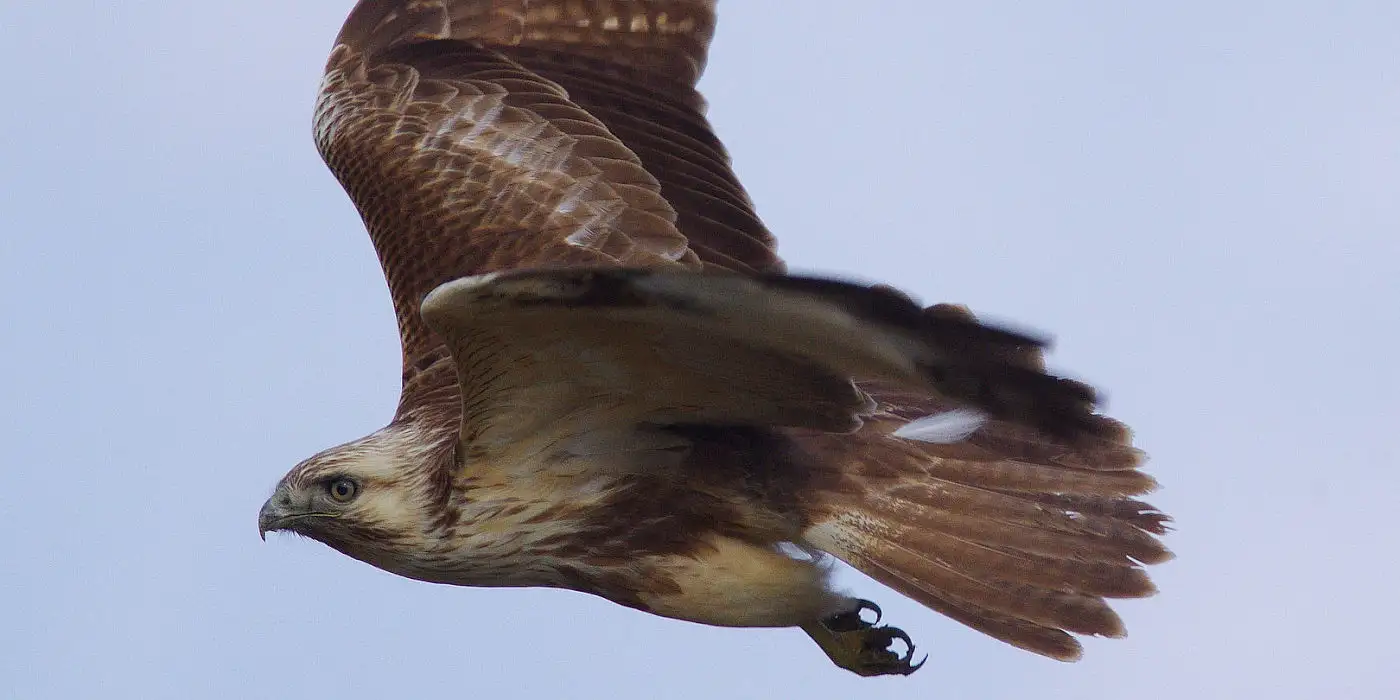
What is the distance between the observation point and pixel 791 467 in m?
6.85

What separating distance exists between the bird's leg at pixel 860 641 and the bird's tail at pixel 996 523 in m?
0.52

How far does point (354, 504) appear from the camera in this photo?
22.8 ft

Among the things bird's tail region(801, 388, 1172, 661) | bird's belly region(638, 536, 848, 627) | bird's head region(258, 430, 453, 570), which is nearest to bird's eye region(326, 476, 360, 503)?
bird's head region(258, 430, 453, 570)

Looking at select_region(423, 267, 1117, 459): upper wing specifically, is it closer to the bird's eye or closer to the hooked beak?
the bird's eye

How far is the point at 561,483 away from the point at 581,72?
2.85m

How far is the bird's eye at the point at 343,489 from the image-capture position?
6969 mm

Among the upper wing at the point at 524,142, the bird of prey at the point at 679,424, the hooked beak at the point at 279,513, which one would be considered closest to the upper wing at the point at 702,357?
the bird of prey at the point at 679,424

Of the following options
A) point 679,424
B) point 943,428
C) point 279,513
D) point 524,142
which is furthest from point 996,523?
point 524,142

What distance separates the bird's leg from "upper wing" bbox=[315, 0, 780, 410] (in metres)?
1.55

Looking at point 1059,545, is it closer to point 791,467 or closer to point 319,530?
point 791,467

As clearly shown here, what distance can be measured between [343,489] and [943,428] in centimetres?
210

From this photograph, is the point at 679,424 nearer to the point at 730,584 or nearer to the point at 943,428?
the point at 730,584

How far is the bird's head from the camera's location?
6.85 metres

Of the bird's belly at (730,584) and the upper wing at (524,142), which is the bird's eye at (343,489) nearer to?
the upper wing at (524,142)
